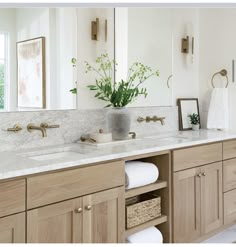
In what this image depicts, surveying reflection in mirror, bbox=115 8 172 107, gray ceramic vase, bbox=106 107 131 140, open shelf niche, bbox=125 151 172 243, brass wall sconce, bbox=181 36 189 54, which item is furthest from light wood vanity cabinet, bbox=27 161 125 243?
brass wall sconce, bbox=181 36 189 54

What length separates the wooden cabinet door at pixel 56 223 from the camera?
1.55 m

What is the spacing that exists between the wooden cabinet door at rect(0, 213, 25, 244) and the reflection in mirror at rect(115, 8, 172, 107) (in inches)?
58.9

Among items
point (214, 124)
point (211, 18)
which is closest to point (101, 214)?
point (214, 124)

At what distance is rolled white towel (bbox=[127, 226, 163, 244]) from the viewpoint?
213cm

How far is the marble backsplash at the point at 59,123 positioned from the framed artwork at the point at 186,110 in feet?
1.27

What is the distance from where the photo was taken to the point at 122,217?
196 centimetres

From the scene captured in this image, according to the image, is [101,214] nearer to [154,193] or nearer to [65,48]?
[154,193]

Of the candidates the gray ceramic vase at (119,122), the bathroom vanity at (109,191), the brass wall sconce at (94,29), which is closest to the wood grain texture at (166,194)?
the bathroom vanity at (109,191)

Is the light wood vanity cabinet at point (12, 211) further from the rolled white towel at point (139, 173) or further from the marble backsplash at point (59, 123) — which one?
the rolled white towel at point (139, 173)

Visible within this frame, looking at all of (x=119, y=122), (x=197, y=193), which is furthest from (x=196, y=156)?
(x=119, y=122)

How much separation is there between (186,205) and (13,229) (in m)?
1.32

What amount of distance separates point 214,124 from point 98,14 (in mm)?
1480

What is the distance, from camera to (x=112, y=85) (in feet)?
8.66

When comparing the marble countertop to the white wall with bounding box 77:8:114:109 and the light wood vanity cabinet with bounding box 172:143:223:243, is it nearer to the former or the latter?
the light wood vanity cabinet with bounding box 172:143:223:243
